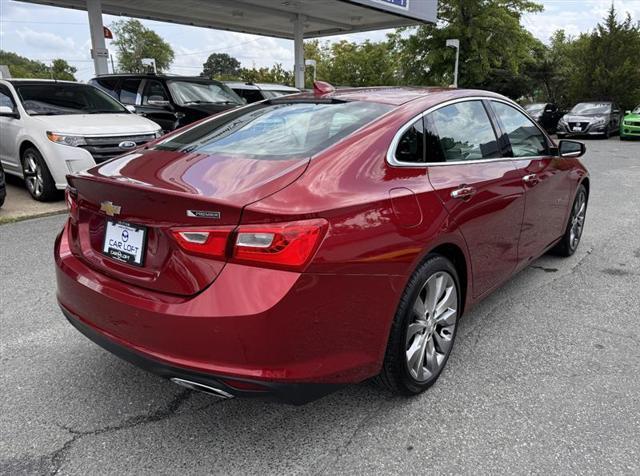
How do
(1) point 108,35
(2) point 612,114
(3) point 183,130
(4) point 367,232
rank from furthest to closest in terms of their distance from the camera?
1. (2) point 612,114
2. (1) point 108,35
3. (3) point 183,130
4. (4) point 367,232

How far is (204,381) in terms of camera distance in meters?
2.05

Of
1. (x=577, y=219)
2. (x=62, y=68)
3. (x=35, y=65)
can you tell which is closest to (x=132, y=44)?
(x=62, y=68)

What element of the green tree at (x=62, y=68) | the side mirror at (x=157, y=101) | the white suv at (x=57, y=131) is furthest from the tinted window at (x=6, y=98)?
the green tree at (x=62, y=68)

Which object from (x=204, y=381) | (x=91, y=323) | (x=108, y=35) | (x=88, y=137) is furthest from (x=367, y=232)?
(x=108, y=35)

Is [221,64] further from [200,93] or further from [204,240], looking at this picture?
[204,240]

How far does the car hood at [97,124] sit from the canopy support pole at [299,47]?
13013mm

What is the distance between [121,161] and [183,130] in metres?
0.66

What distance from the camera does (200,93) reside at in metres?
10.3

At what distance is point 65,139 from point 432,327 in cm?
586

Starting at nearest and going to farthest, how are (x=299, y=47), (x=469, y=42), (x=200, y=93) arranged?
(x=200, y=93) → (x=299, y=47) → (x=469, y=42)

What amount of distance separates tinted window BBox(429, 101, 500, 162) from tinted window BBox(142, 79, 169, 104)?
7729 millimetres

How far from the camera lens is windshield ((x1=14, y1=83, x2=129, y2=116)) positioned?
7.46m

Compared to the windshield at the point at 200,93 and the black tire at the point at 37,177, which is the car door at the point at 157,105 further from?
the black tire at the point at 37,177

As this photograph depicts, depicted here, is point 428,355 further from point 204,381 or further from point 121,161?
point 121,161
